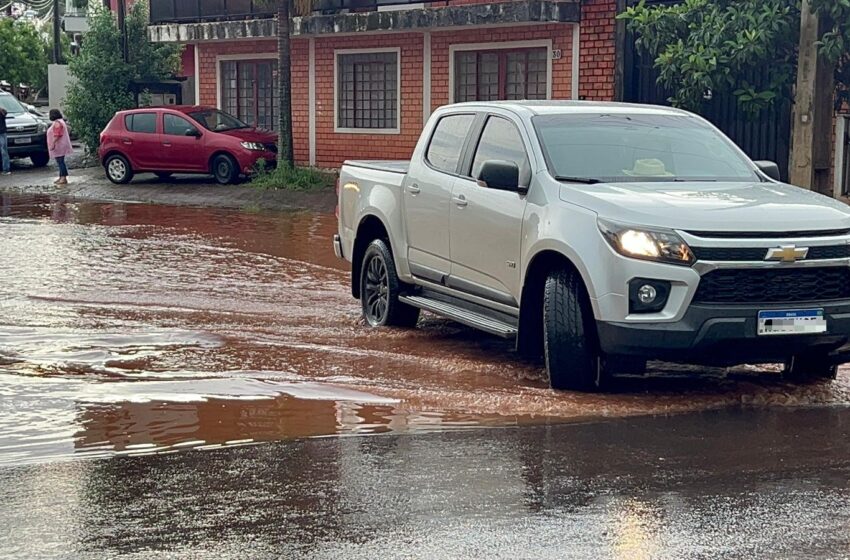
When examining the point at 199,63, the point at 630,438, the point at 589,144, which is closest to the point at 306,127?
the point at 199,63

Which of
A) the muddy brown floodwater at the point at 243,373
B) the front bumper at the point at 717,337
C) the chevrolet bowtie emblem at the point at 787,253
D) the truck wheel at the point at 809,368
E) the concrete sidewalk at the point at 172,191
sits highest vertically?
the chevrolet bowtie emblem at the point at 787,253

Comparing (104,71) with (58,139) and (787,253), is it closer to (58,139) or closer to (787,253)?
(58,139)

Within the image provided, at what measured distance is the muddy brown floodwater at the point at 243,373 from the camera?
717cm

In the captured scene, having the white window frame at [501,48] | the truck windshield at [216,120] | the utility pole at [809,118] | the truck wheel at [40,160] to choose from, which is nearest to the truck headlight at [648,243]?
the utility pole at [809,118]

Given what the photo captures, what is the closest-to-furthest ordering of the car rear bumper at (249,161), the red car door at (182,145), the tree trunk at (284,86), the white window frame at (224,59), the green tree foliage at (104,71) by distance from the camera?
the tree trunk at (284,86)
the car rear bumper at (249,161)
the red car door at (182,145)
the white window frame at (224,59)
the green tree foliage at (104,71)

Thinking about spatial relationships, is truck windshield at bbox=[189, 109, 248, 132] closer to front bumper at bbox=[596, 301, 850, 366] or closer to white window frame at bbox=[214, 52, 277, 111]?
white window frame at bbox=[214, 52, 277, 111]

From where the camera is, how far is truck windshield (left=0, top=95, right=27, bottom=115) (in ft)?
107

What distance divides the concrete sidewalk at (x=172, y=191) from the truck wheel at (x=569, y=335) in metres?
15.2

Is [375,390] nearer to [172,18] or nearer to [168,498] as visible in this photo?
[168,498]

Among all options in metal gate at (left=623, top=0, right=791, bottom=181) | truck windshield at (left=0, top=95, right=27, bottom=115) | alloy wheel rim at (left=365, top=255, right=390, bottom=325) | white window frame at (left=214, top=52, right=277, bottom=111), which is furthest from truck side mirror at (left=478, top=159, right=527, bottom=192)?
truck windshield at (left=0, top=95, right=27, bottom=115)

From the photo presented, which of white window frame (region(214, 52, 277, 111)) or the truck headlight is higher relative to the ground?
white window frame (region(214, 52, 277, 111))

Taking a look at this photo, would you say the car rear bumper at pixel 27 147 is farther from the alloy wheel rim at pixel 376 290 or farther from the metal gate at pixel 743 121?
the alloy wheel rim at pixel 376 290

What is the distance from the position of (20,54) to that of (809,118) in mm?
35505

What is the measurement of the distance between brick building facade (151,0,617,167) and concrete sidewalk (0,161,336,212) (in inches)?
102
